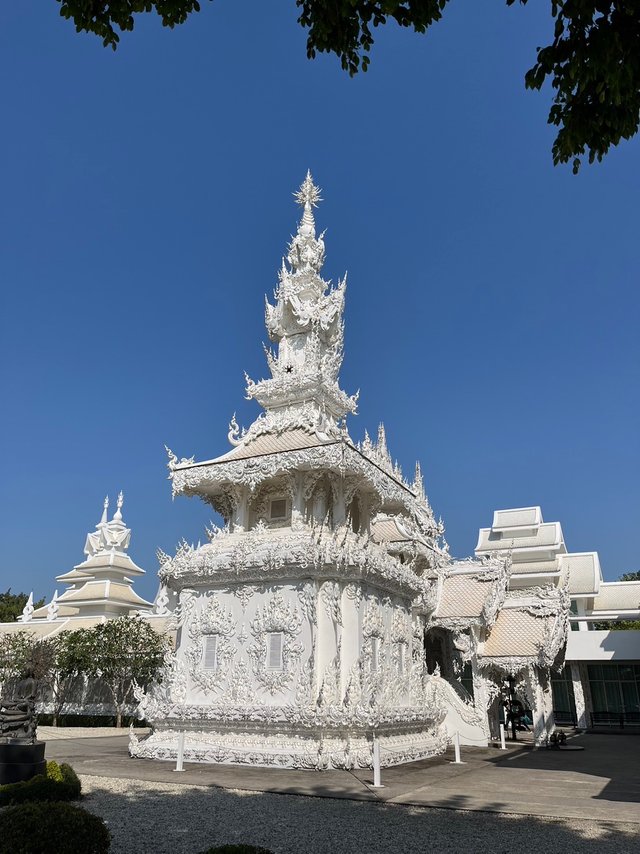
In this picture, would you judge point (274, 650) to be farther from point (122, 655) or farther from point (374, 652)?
point (122, 655)

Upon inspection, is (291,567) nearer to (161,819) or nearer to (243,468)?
(243,468)

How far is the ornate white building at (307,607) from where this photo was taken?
610 inches

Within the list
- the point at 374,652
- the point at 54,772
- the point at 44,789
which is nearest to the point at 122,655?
the point at 374,652

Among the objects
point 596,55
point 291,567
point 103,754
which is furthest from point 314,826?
point 103,754

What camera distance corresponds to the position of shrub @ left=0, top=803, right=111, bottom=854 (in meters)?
6.18

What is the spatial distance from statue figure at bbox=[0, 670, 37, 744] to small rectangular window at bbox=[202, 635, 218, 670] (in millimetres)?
5613

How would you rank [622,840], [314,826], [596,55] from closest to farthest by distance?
[596,55] < [622,840] < [314,826]

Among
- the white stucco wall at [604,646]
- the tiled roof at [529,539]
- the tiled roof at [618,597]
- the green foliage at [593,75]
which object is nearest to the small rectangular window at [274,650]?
the green foliage at [593,75]

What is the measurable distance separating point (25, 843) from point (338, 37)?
8044 millimetres

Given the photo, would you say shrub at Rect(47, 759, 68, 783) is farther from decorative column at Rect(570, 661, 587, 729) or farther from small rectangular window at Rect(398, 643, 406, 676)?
decorative column at Rect(570, 661, 587, 729)

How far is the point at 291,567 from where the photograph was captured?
16.1 meters

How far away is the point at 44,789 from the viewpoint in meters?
9.65

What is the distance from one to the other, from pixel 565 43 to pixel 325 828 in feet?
30.9

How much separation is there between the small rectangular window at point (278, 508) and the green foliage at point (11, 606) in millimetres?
42226
